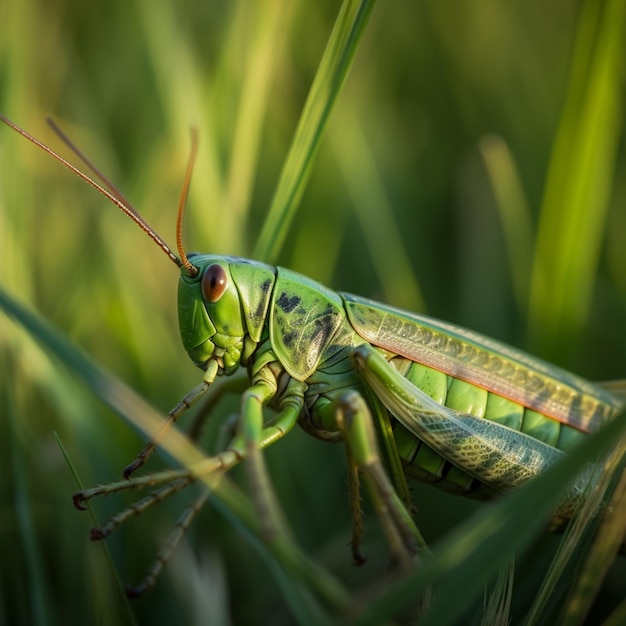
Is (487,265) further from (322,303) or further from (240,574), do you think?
(240,574)

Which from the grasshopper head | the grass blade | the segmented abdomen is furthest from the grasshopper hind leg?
the grass blade

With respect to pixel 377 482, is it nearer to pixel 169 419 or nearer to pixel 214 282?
pixel 169 419

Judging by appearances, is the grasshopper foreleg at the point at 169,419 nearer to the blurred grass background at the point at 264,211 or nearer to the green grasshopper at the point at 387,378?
the green grasshopper at the point at 387,378

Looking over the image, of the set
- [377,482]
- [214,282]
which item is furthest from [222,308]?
[377,482]

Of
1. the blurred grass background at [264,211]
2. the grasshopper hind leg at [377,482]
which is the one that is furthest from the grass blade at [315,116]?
the grasshopper hind leg at [377,482]

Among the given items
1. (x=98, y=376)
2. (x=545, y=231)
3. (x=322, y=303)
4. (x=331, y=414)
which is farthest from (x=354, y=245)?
(x=98, y=376)

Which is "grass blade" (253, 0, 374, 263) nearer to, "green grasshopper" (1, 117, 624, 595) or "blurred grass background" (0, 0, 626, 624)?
"green grasshopper" (1, 117, 624, 595)
